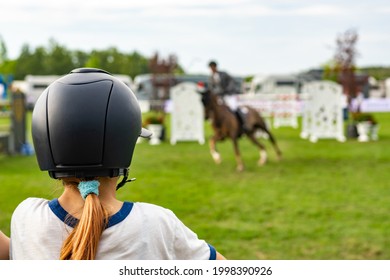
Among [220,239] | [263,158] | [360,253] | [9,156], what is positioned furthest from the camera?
[9,156]

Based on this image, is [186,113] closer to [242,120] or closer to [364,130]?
[364,130]

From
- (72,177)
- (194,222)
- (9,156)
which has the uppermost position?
(72,177)

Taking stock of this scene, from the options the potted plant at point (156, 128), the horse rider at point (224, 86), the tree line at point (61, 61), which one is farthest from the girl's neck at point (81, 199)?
the tree line at point (61, 61)

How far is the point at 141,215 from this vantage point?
1.61m

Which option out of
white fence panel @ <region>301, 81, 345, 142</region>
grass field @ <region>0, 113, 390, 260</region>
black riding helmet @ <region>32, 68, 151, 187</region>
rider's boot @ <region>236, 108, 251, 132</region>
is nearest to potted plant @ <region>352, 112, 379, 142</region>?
white fence panel @ <region>301, 81, 345, 142</region>

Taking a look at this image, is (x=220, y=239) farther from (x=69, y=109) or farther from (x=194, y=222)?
(x=69, y=109)

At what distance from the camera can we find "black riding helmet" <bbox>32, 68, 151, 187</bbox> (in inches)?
63.8

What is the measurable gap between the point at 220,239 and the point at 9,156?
847 cm

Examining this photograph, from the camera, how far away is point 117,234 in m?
1.58

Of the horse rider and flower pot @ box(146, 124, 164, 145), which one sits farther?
flower pot @ box(146, 124, 164, 145)

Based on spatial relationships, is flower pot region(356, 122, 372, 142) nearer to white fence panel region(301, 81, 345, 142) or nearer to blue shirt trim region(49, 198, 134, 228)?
white fence panel region(301, 81, 345, 142)

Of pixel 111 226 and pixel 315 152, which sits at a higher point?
pixel 111 226

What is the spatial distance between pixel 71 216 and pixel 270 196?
6.82m

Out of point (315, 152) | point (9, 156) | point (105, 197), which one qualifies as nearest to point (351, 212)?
point (105, 197)
